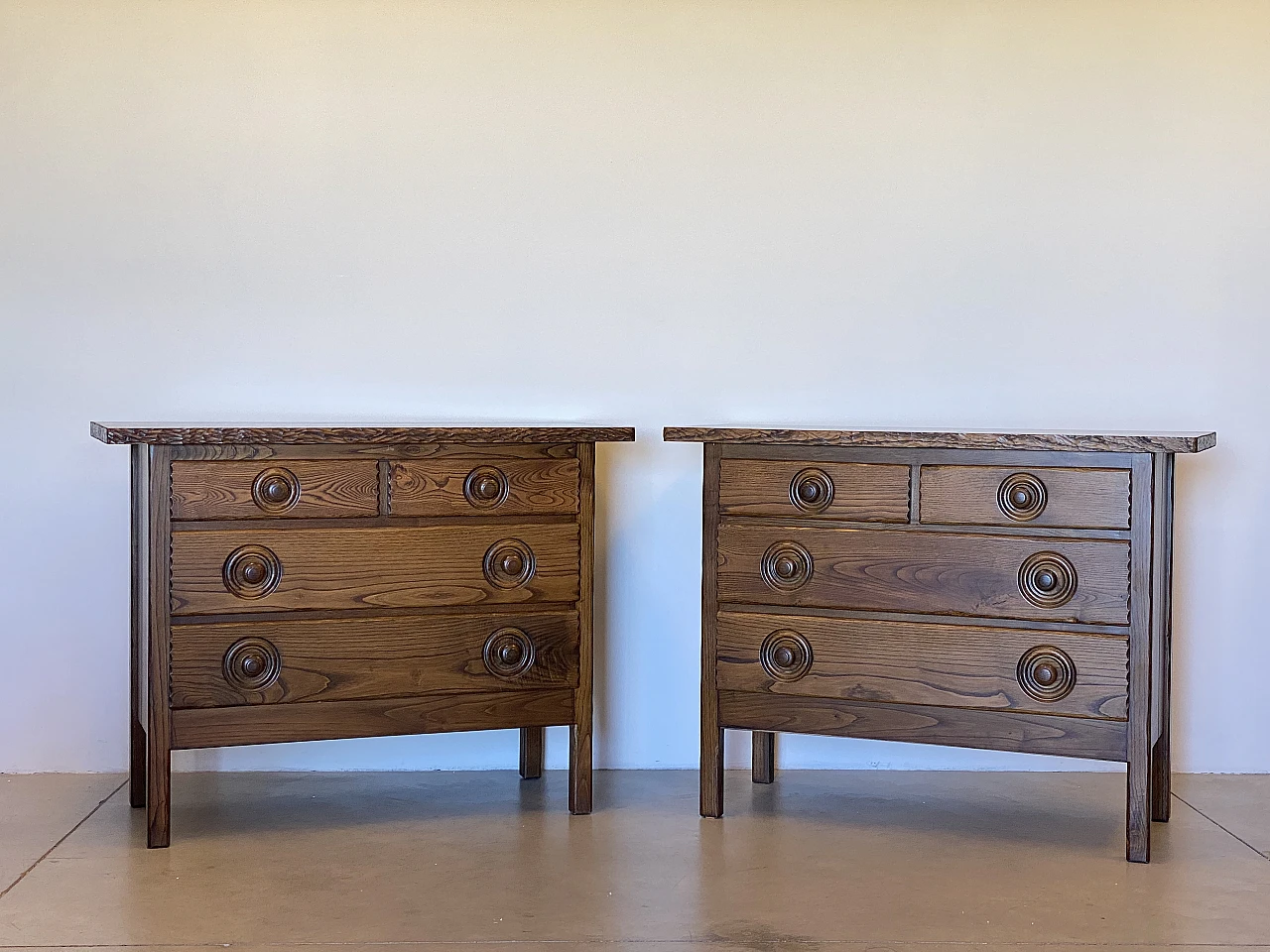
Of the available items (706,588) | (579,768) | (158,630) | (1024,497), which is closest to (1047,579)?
(1024,497)

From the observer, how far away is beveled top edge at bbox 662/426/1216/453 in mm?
2447

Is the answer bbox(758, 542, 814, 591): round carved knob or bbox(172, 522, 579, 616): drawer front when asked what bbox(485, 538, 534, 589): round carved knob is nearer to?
bbox(172, 522, 579, 616): drawer front

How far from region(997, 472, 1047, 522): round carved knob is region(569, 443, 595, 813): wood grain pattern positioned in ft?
2.81

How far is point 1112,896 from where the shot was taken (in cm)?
234

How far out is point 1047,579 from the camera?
2557mm

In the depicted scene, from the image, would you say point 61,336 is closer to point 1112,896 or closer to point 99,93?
point 99,93

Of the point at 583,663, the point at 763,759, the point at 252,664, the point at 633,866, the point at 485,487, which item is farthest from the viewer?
the point at 763,759

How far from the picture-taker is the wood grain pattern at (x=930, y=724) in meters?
2.55

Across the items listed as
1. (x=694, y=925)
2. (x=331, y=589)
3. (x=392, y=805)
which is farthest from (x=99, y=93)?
(x=694, y=925)

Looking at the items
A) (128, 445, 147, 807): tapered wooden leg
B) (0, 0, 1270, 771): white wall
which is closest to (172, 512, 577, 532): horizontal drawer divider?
(128, 445, 147, 807): tapered wooden leg

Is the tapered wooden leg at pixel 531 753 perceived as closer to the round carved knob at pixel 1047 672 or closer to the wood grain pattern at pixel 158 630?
the wood grain pattern at pixel 158 630

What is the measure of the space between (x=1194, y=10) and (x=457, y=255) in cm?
189

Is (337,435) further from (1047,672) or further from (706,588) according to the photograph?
(1047,672)

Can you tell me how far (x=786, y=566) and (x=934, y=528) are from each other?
1.04 ft
